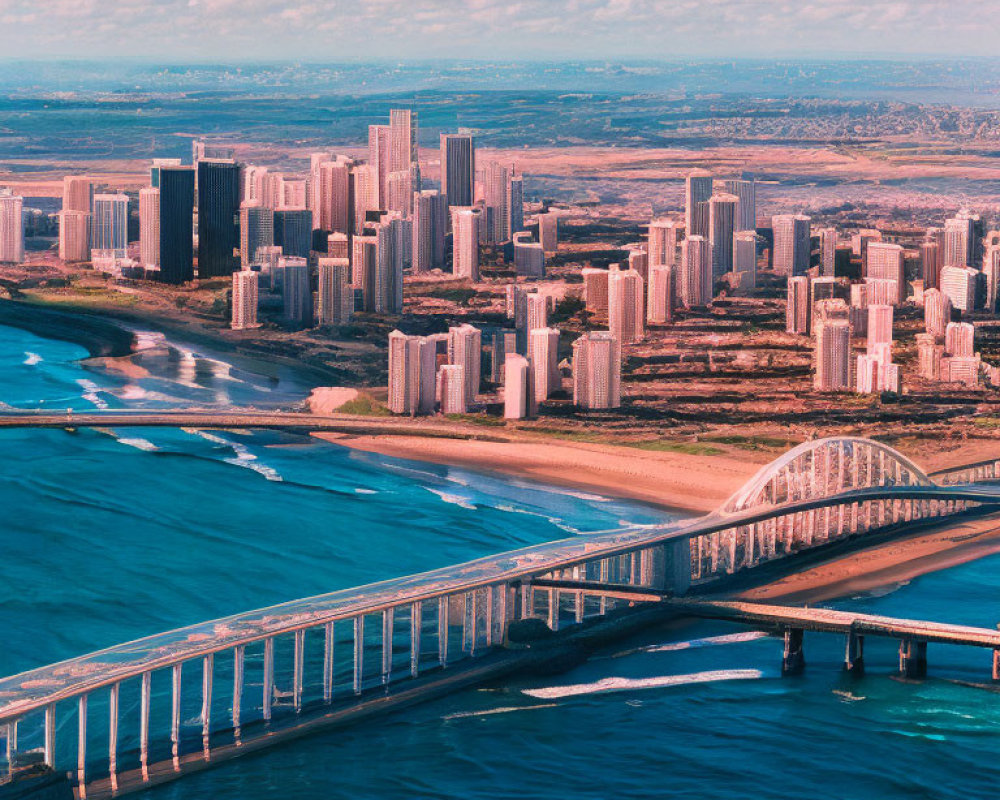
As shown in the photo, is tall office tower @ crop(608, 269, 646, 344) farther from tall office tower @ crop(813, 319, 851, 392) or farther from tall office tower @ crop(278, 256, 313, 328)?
tall office tower @ crop(278, 256, 313, 328)

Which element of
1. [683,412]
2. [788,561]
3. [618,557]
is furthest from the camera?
[683,412]

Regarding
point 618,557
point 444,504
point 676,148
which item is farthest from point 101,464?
point 676,148

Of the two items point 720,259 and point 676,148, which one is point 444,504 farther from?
point 676,148

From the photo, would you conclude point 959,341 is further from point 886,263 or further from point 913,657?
point 913,657

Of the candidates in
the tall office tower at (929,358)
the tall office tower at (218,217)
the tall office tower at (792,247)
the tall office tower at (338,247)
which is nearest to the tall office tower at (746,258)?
the tall office tower at (792,247)

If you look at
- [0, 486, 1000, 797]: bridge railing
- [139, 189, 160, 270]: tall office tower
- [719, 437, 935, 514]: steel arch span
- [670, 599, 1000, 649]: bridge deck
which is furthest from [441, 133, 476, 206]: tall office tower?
[670, 599, 1000, 649]: bridge deck

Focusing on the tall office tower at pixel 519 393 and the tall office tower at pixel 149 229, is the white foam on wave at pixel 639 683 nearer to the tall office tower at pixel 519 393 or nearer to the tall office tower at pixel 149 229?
the tall office tower at pixel 519 393
